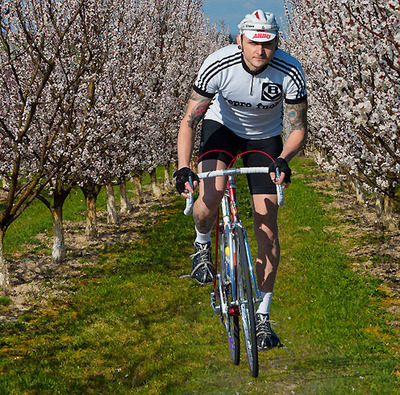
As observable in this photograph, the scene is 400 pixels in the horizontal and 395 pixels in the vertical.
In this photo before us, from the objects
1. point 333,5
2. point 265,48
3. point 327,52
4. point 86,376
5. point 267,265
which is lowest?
point 86,376

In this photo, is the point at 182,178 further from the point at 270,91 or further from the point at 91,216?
the point at 91,216

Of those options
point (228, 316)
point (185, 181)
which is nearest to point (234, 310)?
point (228, 316)

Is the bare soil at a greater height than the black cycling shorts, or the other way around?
the black cycling shorts

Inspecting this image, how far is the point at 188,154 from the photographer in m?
5.00

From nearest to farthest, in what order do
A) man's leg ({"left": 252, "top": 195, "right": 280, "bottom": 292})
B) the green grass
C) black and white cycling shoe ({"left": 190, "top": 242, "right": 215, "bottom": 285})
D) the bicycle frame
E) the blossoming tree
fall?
the bicycle frame → man's leg ({"left": 252, "top": 195, "right": 280, "bottom": 292}) → black and white cycling shoe ({"left": 190, "top": 242, "right": 215, "bottom": 285}) → the green grass → the blossoming tree

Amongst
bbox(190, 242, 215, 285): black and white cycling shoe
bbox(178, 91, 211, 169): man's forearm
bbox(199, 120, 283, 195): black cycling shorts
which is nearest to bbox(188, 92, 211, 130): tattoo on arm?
bbox(178, 91, 211, 169): man's forearm

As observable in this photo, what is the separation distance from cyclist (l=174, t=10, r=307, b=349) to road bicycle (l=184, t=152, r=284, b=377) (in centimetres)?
19

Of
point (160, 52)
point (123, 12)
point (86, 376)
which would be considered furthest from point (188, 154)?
point (160, 52)

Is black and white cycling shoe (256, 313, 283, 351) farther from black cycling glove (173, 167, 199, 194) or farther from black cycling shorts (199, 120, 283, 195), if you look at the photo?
black cycling glove (173, 167, 199, 194)

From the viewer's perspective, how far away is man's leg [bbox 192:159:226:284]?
518 centimetres

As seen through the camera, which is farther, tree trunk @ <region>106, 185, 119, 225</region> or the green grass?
tree trunk @ <region>106, 185, 119, 225</region>

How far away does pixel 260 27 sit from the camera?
4.43 m

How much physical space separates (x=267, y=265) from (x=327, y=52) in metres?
6.30

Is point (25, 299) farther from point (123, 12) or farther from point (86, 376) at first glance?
point (123, 12)
